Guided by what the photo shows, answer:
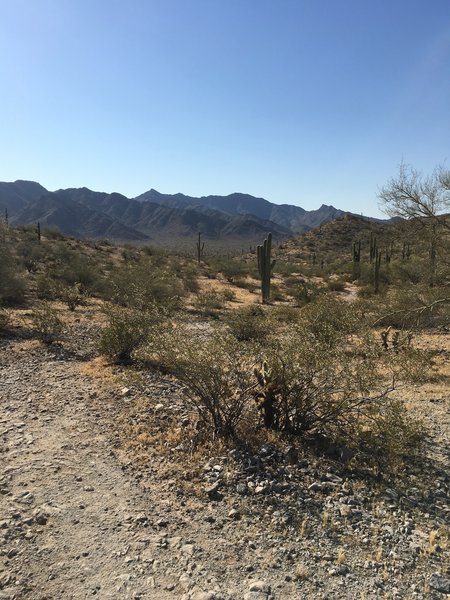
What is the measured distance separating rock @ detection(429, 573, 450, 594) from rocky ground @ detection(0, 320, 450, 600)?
11mm

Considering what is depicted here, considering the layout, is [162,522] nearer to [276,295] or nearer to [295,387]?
[295,387]

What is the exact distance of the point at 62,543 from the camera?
12.9 feet

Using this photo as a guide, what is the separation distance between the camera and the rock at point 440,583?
3.45 metres

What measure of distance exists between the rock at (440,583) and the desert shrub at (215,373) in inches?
111

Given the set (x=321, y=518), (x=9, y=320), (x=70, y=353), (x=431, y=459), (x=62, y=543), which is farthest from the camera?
(x=9, y=320)

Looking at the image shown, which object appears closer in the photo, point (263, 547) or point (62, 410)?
point (263, 547)

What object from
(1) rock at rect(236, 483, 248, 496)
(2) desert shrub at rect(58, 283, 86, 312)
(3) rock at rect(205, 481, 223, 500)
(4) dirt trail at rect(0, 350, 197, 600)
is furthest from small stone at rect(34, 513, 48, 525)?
(2) desert shrub at rect(58, 283, 86, 312)

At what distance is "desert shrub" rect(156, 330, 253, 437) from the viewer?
19.1ft

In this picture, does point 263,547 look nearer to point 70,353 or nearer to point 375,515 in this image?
point 375,515

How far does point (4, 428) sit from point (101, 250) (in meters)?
34.1

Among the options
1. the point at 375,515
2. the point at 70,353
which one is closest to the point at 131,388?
the point at 70,353

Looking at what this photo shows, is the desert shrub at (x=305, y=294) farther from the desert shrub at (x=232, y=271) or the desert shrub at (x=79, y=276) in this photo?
the desert shrub at (x=79, y=276)

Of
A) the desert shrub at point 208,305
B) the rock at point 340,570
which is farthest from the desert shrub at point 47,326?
the rock at point 340,570

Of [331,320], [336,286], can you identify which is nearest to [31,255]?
[336,286]
